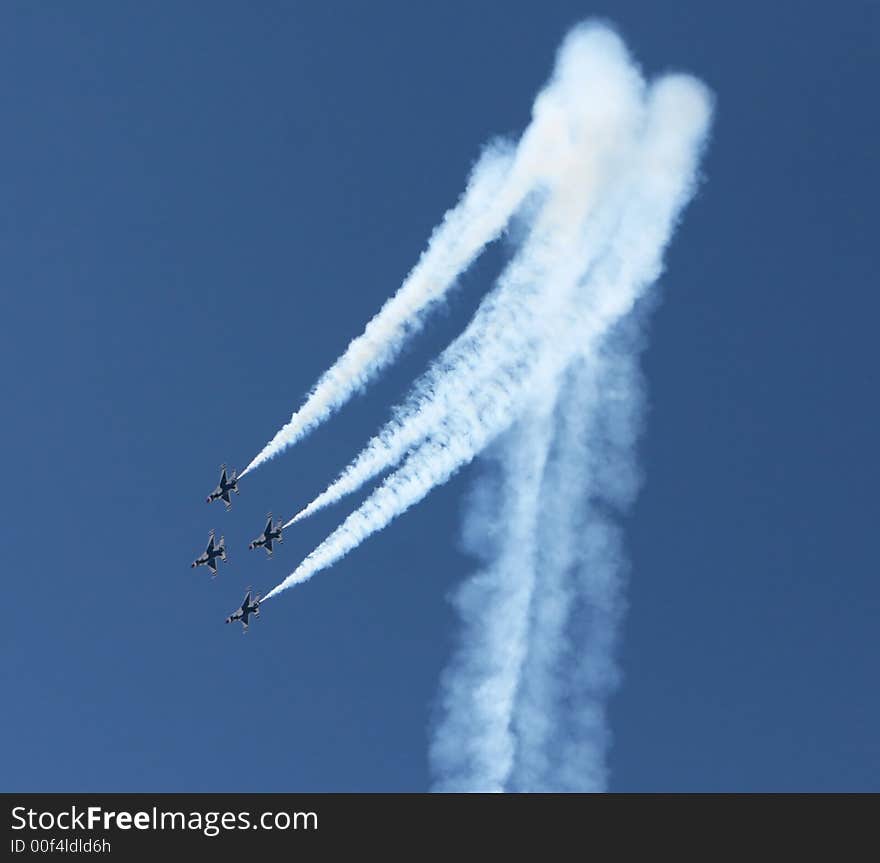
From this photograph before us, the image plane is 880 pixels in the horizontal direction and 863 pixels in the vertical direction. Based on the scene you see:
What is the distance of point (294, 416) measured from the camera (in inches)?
2736
